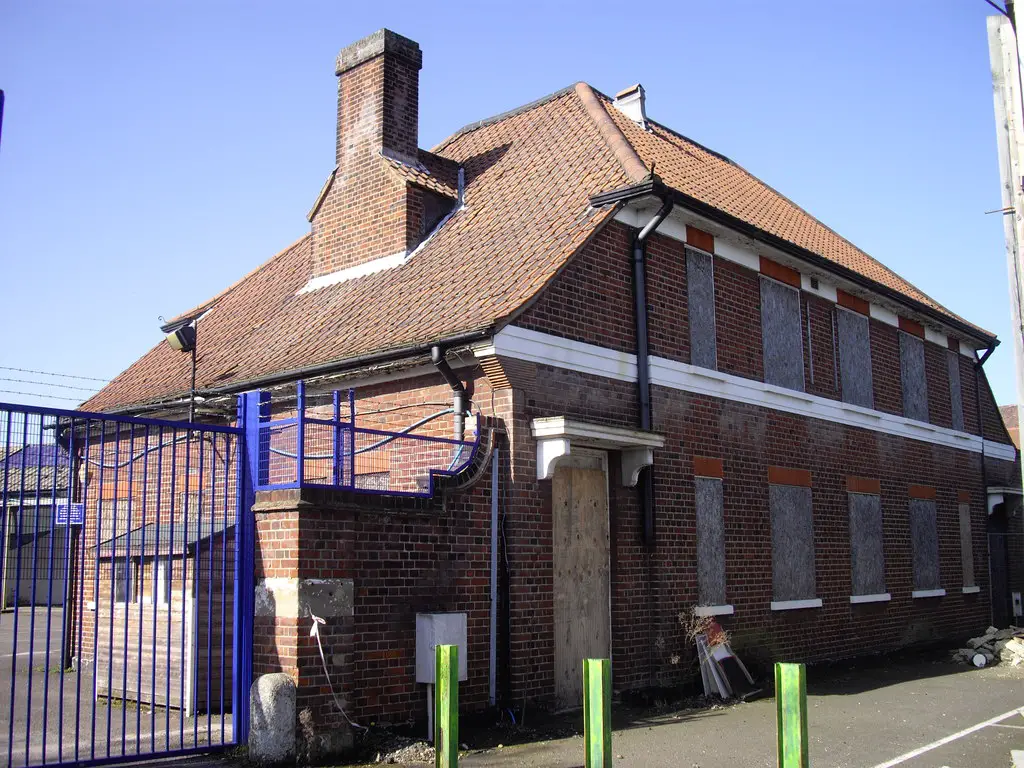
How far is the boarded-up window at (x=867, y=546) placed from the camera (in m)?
16.0

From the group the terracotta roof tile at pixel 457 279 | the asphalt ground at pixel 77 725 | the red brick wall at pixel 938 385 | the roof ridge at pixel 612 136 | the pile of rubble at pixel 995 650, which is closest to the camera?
the asphalt ground at pixel 77 725

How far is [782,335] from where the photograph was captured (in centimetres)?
1509

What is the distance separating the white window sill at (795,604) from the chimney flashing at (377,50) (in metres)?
9.31

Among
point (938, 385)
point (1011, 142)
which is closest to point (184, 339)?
point (1011, 142)

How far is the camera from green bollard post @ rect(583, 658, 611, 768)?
5598mm

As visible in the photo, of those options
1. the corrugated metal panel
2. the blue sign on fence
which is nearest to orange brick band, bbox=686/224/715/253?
the blue sign on fence

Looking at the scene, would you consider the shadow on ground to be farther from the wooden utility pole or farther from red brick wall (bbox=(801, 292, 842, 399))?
the wooden utility pole

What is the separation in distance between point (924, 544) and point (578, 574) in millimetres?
9666

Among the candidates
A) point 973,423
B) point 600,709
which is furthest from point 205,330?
point 973,423

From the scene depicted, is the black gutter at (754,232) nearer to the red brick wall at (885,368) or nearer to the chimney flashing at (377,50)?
the red brick wall at (885,368)

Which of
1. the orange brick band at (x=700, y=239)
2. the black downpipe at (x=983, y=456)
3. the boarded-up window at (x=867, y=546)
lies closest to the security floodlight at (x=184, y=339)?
the orange brick band at (x=700, y=239)

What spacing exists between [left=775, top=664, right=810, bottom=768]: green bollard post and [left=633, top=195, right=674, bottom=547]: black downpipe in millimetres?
5965

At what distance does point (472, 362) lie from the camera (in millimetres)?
10672

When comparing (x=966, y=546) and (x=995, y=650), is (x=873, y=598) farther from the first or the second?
(x=966, y=546)
